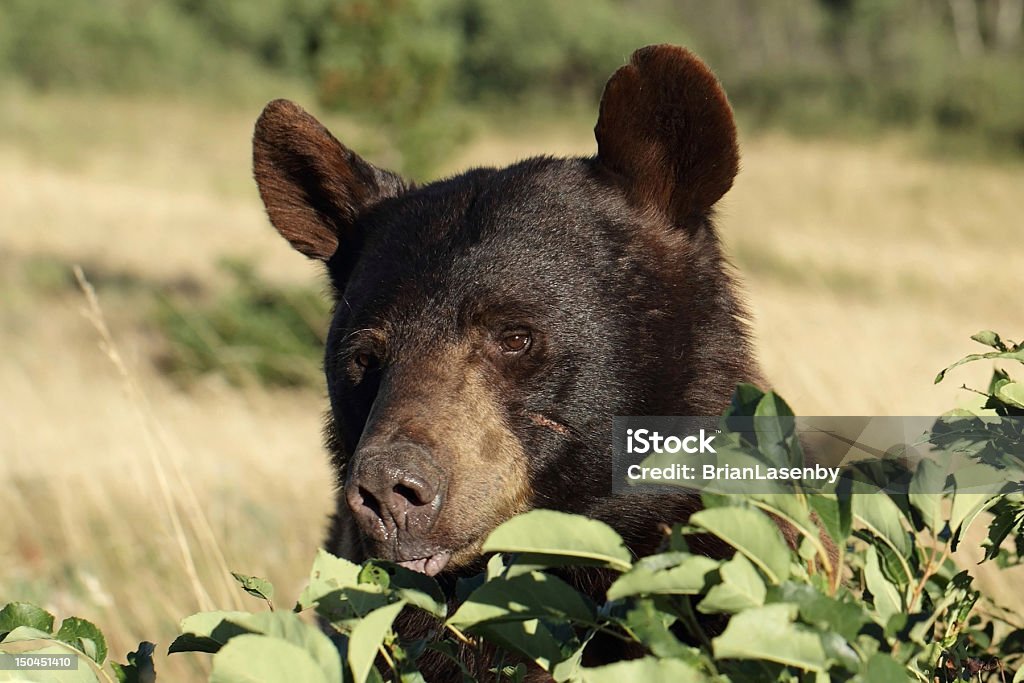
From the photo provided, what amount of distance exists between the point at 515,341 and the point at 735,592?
138 centimetres

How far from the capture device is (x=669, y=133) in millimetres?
3025

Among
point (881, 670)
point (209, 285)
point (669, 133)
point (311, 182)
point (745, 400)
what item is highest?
point (209, 285)

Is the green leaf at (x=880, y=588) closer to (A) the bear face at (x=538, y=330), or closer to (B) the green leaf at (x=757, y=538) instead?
(B) the green leaf at (x=757, y=538)

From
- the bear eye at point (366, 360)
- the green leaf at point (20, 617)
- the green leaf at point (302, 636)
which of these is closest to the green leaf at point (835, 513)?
the green leaf at point (302, 636)

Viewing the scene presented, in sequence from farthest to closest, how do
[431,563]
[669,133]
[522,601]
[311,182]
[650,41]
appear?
[650,41], [311,182], [669,133], [431,563], [522,601]

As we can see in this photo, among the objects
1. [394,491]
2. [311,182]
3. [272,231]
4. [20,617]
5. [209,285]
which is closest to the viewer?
[20,617]

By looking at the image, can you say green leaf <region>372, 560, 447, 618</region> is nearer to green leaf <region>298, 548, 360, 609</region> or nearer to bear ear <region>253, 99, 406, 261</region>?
green leaf <region>298, 548, 360, 609</region>

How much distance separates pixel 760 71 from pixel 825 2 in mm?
8821

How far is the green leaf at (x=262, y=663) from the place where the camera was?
1.41 metres

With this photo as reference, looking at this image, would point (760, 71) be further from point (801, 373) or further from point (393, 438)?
point (393, 438)

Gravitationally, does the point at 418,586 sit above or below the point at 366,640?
above

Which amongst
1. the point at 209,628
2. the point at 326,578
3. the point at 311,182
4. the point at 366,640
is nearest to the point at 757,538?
the point at 366,640

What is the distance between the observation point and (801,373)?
580 centimetres

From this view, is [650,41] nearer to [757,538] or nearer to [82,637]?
[82,637]
